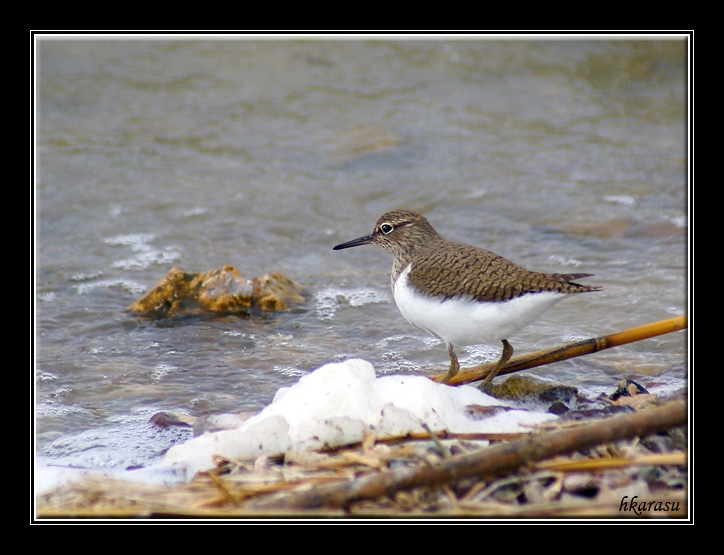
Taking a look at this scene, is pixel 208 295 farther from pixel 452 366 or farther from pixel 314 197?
pixel 314 197

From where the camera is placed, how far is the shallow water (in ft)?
17.6

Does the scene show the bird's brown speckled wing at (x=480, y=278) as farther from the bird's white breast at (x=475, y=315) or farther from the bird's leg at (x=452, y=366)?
the bird's leg at (x=452, y=366)

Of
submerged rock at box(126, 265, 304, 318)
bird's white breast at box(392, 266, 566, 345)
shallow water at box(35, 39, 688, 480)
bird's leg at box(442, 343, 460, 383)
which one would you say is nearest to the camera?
bird's white breast at box(392, 266, 566, 345)

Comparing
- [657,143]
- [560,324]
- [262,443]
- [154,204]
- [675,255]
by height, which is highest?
[657,143]

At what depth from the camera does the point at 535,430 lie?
3.81m

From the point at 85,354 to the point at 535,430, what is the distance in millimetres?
3360

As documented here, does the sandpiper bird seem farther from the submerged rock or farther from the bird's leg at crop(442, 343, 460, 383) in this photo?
the submerged rock

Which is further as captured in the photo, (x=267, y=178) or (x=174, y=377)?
(x=267, y=178)

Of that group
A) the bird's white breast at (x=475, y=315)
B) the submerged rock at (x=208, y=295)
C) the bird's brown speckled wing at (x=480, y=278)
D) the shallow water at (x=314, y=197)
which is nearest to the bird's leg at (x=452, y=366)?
the bird's white breast at (x=475, y=315)

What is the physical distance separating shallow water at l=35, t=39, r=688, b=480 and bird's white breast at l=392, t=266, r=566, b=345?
2.86 ft

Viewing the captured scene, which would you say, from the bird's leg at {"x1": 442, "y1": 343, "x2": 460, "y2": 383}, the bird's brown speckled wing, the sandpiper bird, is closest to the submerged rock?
the sandpiper bird

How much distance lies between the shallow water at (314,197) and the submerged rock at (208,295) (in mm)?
148

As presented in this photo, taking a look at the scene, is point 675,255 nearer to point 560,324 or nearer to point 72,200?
point 560,324

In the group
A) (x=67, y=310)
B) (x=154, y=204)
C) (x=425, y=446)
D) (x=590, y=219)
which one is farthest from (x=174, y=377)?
(x=590, y=219)
